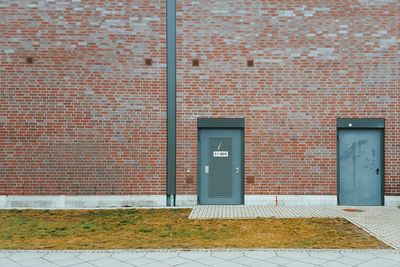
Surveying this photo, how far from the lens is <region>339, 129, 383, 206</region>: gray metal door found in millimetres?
11547

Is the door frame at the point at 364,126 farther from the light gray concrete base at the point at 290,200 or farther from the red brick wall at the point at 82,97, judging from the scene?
the red brick wall at the point at 82,97

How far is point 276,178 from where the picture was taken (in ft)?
37.6

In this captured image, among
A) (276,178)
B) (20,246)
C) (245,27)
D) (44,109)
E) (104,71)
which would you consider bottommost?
(20,246)

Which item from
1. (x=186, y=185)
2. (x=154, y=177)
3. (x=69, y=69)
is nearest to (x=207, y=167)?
(x=186, y=185)

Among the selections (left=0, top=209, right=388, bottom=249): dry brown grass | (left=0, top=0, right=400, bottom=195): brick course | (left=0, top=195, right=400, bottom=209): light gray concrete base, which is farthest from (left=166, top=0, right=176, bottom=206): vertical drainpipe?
(left=0, top=209, right=388, bottom=249): dry brown grass

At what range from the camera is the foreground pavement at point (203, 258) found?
6.03 meters

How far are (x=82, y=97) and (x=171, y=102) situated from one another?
8.82 ft

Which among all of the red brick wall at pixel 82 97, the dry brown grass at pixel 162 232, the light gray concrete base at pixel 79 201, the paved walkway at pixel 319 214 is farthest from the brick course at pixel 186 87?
the dry brown grass at pixel 162 232

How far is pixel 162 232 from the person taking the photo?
8.18 meters

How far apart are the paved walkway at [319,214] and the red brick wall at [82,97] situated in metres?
1.97

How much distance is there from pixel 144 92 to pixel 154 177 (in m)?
2.59

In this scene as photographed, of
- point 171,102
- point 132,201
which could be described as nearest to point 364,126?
point 171,102

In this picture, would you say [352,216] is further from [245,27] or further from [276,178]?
[245,27]

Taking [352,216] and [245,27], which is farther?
[245,27]
